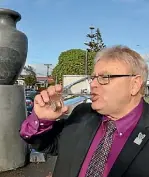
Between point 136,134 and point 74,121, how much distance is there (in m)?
0.52

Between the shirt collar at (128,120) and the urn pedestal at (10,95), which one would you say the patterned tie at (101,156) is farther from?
the urn pedestal at (10,95)

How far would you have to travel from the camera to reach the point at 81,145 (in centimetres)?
220

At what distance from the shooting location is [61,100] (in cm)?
220

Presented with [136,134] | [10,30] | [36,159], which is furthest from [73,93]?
[36,159]

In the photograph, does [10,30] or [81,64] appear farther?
[81,64]

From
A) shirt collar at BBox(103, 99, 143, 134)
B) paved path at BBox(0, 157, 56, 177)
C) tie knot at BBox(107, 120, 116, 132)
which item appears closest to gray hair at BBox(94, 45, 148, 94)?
shirt collar at BBox(103, 99, 143, 134)

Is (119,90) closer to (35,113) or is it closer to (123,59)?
(123,59)

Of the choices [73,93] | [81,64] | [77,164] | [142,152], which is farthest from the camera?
[81,64]

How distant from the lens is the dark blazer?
200 centimetres

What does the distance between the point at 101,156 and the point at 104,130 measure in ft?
0.63

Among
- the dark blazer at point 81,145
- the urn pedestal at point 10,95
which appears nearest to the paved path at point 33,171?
the urn pedestal at point 10,95

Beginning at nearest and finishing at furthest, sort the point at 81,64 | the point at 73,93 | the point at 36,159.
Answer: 1. the point at 73,93
2. the point at 36,159
3. the point at 81,64

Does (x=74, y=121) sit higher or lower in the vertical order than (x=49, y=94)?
lower

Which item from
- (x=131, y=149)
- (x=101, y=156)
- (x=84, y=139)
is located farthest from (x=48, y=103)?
(x=131, y=149)
